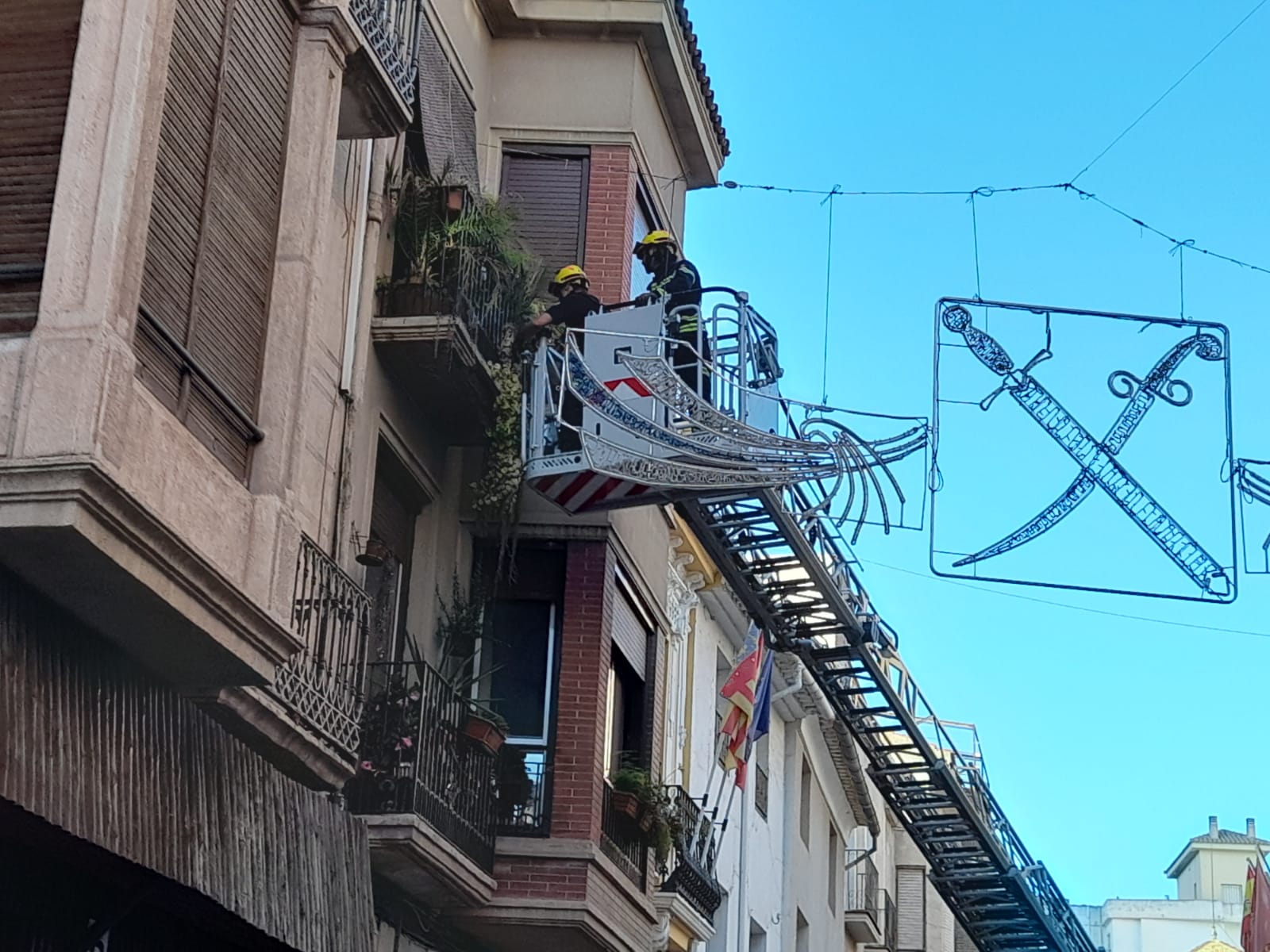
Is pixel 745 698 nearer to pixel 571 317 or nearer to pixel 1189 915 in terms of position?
pixel 571 317

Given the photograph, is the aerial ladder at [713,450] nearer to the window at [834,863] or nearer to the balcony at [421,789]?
the balcony at [421,789]

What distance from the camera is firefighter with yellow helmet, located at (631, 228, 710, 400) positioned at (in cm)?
1783

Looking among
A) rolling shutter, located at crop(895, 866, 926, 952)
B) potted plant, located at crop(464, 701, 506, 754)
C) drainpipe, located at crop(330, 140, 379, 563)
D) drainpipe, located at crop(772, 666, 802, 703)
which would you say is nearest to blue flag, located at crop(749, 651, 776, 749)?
drainpipe, located at crop(772, 666, 802, 703)

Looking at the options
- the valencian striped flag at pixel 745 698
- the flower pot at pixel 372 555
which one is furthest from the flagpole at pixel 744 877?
the flower pot at pixel 372 555

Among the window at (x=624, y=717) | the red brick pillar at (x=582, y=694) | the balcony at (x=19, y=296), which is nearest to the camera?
the balcony at (x=19, y=296)

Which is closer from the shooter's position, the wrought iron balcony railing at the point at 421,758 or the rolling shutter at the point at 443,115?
the wrought iron balcony railing at the point at 421,758

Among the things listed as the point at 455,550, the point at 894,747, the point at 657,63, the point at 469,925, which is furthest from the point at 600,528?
the point at 894,747

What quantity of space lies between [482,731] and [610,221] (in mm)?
5728

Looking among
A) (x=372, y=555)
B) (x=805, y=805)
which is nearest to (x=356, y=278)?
(x=372, y=555)

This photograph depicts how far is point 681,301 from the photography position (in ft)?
60.3

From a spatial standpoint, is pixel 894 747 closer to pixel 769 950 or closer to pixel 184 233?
pixel 769 950

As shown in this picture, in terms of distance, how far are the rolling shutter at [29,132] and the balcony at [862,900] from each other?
29476mm

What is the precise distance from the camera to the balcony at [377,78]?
13.4 meters

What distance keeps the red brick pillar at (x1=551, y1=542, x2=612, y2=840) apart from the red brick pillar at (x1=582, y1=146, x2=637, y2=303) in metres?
2.60
